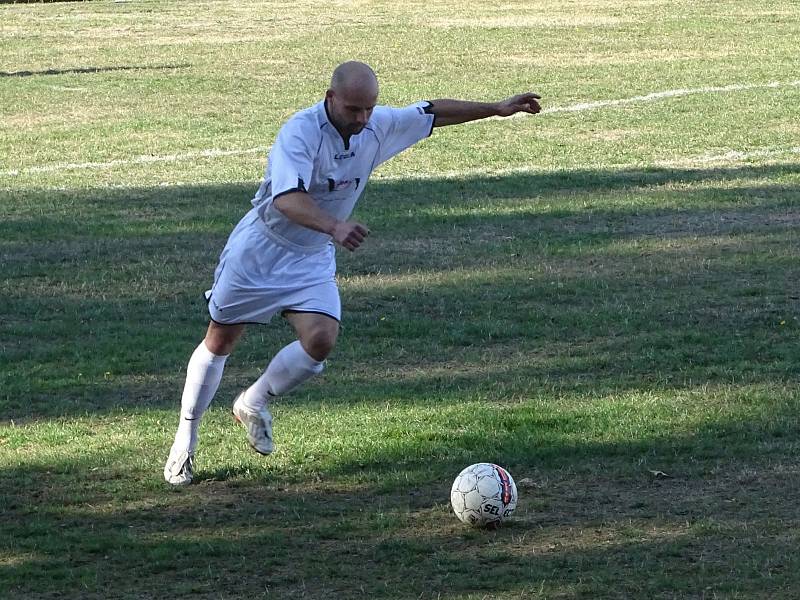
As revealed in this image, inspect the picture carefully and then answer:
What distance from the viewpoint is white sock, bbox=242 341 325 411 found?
20.9ft

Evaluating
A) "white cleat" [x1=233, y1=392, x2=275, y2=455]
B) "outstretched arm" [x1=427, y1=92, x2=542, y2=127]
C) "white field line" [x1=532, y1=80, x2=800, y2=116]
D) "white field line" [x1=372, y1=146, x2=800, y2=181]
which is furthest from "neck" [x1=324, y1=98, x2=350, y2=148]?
"white field line" [x1=532, y1=80, x2=800, y2=116]

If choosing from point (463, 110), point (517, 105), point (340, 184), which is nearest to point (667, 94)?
point (517, 105)

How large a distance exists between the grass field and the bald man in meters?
0.31

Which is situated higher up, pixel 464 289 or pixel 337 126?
pixel 337 126

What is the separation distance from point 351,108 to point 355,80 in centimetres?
13

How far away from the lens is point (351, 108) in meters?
5.98

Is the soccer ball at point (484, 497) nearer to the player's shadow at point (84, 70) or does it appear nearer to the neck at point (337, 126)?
the neck at point (337, 126)

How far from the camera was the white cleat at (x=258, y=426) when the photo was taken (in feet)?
21.1

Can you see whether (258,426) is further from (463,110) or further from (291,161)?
(463,110)

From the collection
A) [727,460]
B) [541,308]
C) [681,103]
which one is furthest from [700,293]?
[681,103]

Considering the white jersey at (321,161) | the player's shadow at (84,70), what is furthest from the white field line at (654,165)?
the player's shadow at (84,70)

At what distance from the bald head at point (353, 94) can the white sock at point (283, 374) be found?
3.40 feet

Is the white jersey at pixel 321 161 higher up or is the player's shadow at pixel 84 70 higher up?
the white jersey at pixel 321 161

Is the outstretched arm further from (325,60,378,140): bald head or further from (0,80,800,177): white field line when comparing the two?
(0,80,800,177): white field line
